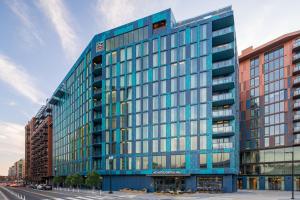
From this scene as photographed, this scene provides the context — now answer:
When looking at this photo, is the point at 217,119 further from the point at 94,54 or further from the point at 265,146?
the point at 94,54

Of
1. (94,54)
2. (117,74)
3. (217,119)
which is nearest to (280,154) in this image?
(217,119)

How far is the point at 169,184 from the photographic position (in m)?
66.4

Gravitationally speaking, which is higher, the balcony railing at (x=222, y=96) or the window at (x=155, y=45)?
the window at (x=155, y=45)

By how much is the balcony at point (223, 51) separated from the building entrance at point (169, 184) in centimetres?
2416

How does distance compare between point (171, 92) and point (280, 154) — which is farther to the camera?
point (280, 154)

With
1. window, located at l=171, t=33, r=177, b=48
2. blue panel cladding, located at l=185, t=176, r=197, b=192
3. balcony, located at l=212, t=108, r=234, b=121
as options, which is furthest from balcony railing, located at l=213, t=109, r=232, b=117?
window, located at l=171, t=33, r=177, b=48

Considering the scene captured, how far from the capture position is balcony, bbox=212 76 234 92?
6353cm

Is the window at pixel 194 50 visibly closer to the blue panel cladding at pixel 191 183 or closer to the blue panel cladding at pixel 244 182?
the blue panel cladding at pixel 191 183

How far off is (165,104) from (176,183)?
51.5ft

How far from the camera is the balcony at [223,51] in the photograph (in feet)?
213

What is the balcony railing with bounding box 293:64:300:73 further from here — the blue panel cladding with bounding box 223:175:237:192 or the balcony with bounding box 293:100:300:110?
the blue panel cladding with bounding box 223:175:237:192

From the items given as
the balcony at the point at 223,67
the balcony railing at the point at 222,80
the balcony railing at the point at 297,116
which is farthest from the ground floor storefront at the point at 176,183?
the balcony railing at the point at 297,116

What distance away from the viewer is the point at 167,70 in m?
71.1

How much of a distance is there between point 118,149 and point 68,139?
36432mm
